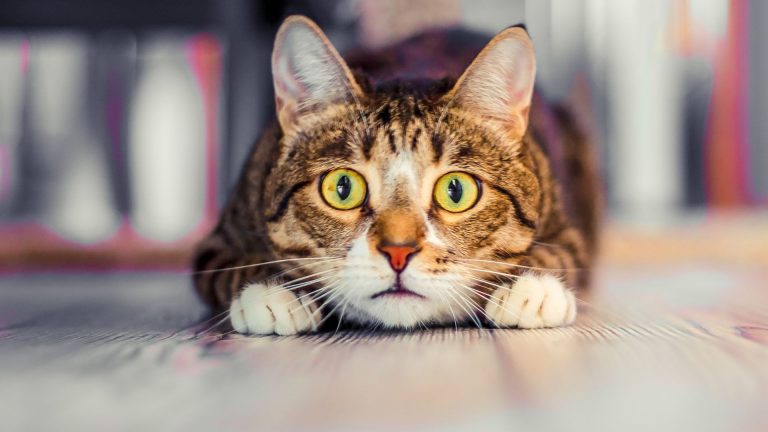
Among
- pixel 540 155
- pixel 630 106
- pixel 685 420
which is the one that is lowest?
pixel 685 420

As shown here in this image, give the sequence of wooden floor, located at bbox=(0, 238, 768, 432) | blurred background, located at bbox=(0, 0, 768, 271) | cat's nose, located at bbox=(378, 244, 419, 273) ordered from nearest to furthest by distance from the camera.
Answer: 1. wooden floor, located at bbox=(0, 238, 768, 432)
2. cat's nose, located at bbox=(378, 244, 419, 273)
3. blurred background, located at bbox=(0, 0, 768, 271)

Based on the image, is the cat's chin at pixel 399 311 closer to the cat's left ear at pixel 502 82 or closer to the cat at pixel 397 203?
the cat at pixel 397 203

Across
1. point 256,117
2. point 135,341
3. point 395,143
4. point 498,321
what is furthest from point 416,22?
point 135,341

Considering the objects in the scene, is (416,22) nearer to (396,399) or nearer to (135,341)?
(135,341)

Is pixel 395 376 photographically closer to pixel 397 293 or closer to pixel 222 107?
pixel 397 293

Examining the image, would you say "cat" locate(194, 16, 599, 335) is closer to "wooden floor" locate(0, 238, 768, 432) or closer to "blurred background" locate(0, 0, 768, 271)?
"wooden floor" locate(0, 238, 768, 432)

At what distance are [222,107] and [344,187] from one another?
1.66 metres

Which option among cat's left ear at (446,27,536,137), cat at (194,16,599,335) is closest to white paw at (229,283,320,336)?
cat at (194,16,599,335)

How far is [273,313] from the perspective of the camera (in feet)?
2.93

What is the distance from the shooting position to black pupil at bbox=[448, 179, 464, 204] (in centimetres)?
91

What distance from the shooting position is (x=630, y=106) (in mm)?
2805

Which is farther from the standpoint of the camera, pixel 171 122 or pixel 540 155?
pixel 171 122

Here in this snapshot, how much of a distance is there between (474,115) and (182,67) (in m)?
1.84

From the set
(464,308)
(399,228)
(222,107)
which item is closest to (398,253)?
(399,228)
